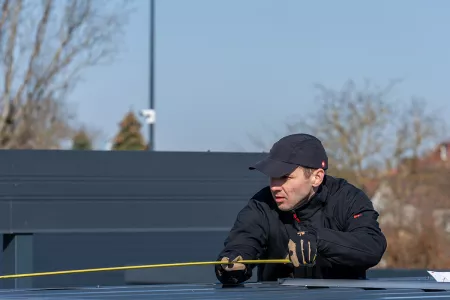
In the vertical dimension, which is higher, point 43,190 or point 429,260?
point 43,190

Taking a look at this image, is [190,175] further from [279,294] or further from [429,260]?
[429,260]

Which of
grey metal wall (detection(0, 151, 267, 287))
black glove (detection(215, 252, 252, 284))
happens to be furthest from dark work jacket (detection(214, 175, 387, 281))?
grey metal wall (detection(0, 151, 267, 287))

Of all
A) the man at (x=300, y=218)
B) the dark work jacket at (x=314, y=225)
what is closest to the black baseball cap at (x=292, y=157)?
the man at (x=300, y=218)

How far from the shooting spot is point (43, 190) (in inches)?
290

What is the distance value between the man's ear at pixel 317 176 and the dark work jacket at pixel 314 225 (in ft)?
0.16

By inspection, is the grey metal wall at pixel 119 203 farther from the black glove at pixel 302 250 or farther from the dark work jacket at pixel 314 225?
the black glove at pixel 302 250

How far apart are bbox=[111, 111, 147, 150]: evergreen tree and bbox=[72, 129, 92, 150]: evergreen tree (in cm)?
175

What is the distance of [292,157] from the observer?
14.9 feet

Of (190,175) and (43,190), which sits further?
(190,175)

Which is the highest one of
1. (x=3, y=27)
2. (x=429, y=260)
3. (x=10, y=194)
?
Result: (x=3, y=27)

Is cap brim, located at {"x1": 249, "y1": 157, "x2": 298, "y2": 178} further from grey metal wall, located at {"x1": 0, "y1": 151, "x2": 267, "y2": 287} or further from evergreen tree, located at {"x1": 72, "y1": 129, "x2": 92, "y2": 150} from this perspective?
evergreen tree, located at {"x1": 72, "y1": 129, "x2": 92, "y2": 150}

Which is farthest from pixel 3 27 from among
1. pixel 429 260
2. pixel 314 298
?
pixel 314 298

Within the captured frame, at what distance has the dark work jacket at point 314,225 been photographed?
448 cm

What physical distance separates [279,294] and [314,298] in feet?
0.73
